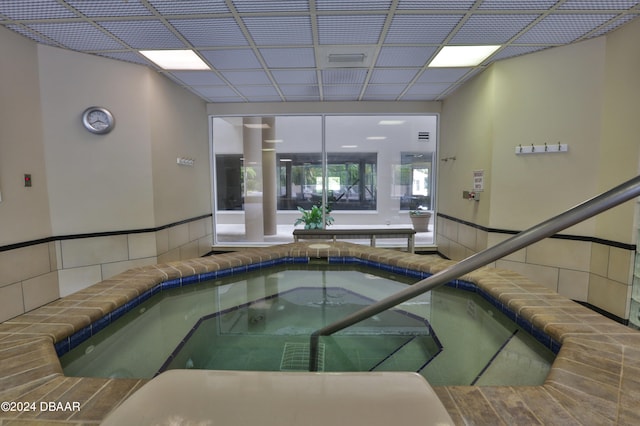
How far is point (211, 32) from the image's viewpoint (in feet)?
9.76

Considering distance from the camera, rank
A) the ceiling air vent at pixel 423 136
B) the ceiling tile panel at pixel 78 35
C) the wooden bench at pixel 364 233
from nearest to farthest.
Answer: the ceiling tile panel at pixel 78 35 < the wooden bench at pixel 364 233 < the ceiling air vent at pixel 423 136

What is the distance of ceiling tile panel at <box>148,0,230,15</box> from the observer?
2479 millimetres

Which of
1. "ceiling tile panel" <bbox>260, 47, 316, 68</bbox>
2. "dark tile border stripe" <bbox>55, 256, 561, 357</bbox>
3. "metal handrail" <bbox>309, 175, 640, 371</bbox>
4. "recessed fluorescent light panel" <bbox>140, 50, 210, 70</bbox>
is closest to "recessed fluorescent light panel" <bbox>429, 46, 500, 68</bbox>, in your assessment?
"ceiling tile panel" <bbox>260, 47, 316, 68</bbox>

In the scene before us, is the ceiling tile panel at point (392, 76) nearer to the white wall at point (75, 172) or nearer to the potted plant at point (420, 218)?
the potted plant at point (420, 218)

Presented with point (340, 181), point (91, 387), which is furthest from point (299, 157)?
point (91, 387)

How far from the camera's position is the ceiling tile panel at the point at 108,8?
2.46 meters

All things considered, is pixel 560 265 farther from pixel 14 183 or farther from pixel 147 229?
pixel 14 183

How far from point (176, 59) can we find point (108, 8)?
1128 millimetres

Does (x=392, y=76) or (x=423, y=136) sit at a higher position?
(x=392, y=76)

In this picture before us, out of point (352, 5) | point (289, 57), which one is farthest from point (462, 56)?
point (289, 57)

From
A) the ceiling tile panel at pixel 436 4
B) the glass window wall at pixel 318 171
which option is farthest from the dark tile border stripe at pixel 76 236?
the ceiling tile panel at pixel 436 4

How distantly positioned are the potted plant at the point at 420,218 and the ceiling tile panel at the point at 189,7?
4.85 meters

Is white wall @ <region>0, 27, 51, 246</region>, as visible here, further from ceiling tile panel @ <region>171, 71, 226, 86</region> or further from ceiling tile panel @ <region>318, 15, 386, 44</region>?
ceiling tile panel @ <region>318, 15, 386, 44</region>

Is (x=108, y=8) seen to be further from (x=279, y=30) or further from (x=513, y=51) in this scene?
(x=513, y=51)
